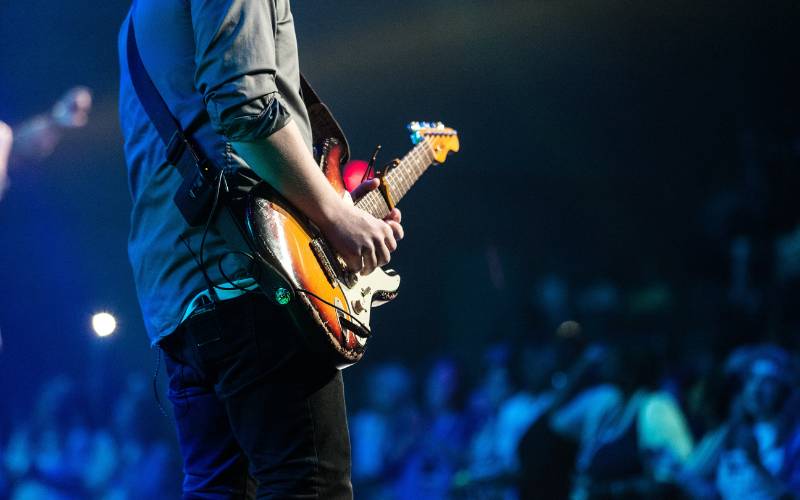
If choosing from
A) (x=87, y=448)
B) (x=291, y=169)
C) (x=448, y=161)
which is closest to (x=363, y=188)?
(x=291, y=169)

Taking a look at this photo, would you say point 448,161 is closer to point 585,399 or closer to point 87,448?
point 585,399

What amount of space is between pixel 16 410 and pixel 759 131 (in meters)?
3.85

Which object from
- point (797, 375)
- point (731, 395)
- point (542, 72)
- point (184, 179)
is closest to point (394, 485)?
point (731, 395)

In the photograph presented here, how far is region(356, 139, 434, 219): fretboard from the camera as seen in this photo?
4.34 ft

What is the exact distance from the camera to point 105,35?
11.3 ft

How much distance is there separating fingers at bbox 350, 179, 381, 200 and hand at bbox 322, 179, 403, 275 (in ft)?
0.81

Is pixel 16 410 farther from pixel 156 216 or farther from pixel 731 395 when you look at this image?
pixel 731 395

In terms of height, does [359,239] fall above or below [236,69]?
below

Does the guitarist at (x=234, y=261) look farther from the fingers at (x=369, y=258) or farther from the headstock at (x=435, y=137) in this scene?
the headstock at (x=435, y=137)

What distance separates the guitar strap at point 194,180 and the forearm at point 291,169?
0.05 metres

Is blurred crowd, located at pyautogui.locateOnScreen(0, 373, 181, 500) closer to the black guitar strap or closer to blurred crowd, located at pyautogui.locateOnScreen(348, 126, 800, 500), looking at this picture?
blurred crowd, located at pyautogui.locateOnScreen(348, 126, 800, 500)

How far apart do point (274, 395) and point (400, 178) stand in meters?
0.71

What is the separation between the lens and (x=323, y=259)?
1.01 meters

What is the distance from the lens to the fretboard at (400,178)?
1324 mm
